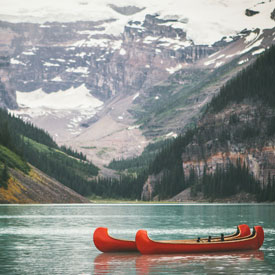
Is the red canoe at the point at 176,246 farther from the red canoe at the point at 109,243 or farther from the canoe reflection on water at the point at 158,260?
the red canoe at the point at 109,243

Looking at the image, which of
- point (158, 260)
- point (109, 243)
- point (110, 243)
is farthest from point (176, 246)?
point (109, 243)

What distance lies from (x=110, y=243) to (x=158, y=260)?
350 inches

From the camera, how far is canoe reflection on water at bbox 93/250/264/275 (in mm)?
→ 72500

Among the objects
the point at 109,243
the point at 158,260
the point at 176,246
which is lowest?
the point at 109,243

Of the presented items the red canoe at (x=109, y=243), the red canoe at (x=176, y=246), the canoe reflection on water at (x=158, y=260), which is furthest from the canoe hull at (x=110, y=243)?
the red canoe at (x=176, y=246)

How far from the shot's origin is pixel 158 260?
3059 inches

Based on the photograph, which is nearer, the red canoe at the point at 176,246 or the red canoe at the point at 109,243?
the red canoe at the point at 176,246

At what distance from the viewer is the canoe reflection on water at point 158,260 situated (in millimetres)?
72500

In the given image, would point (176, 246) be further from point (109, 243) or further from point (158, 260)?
point (109, 243)

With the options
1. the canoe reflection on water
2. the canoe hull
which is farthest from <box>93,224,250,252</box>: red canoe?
the canoe reflection on water

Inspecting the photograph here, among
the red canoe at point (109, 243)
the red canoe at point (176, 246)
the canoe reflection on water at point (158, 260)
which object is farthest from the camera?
the red canoe at point (109, 243)

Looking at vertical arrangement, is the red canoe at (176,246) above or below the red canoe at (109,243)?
above

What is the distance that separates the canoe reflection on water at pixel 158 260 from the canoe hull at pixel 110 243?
2.67ft

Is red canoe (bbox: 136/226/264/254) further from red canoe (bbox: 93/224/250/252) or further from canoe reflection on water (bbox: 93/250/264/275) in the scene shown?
red canoe (bbox: 93/224/250/252)
